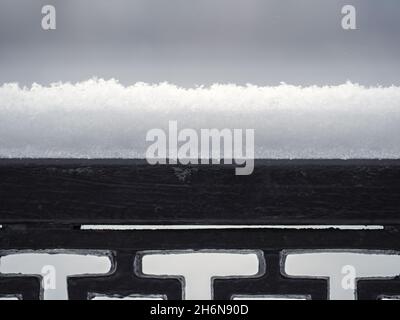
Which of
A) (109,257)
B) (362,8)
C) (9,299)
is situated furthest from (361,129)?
(9,299)

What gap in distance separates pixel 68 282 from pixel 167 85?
21.6 inches

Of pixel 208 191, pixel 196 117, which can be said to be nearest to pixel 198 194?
pixel 208 191

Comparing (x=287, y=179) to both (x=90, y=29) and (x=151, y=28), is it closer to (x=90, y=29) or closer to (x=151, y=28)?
(x=151, y=28)

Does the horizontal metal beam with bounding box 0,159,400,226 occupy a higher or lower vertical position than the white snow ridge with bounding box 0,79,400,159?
lower

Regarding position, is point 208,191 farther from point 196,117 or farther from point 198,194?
point 196,117

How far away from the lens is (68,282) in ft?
4.28

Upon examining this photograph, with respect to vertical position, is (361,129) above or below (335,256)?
above

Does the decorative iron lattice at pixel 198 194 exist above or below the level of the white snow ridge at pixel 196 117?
below

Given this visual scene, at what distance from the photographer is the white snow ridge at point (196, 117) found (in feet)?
4.09

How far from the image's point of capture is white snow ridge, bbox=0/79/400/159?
4.09ft

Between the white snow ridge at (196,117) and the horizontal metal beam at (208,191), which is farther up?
the white snow ridge at (196,117)

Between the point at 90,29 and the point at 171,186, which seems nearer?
the point at 171,186

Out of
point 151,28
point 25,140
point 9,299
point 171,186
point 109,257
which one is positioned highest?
point 151,28

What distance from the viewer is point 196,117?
4.16 feet
